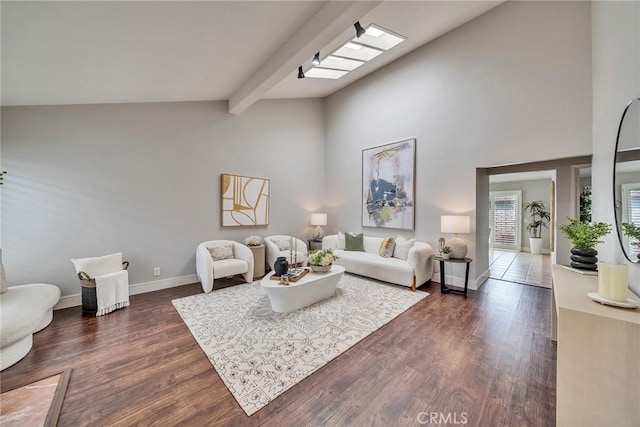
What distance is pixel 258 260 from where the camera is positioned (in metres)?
4.62

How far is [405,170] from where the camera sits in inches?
186

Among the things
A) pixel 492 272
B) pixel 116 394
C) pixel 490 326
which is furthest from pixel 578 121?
pixel 116 394

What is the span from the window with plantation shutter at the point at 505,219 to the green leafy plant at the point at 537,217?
32cm

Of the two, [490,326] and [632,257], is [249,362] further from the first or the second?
[632,257]

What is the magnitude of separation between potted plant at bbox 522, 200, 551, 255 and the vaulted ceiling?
6.03 m

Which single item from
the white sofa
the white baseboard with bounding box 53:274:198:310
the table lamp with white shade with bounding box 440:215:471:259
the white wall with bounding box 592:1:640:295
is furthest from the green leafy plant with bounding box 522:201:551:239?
the white baseboard with bounding box 53:274:198:310

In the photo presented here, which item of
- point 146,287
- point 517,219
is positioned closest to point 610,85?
point 146,287

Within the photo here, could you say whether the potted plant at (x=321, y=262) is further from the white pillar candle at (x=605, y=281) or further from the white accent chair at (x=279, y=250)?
the white pillar candle at (x=605, y=281)

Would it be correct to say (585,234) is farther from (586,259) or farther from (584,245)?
(586,259)

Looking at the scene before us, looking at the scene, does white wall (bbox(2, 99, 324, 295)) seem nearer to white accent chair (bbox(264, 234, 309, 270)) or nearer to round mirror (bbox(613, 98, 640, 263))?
white accent chair (bbox(264, 234, 309, 270))

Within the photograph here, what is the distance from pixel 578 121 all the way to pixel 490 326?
2.80m

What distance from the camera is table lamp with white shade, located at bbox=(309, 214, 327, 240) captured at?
229 inches

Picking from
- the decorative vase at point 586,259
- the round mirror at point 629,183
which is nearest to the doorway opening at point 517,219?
the decorative vase at point 586,259

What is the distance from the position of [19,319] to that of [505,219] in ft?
34.5
